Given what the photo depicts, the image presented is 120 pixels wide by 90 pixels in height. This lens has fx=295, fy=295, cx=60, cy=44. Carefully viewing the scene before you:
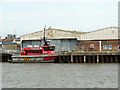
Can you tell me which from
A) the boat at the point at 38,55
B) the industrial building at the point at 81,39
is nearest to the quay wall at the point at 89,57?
the boat at the point at 38,55

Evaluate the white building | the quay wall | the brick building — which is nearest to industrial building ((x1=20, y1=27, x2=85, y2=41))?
the brick building

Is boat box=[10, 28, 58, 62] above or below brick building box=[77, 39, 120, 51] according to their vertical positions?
below

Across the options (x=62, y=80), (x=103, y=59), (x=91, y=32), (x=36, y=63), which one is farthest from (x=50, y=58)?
(x=62, y=80)

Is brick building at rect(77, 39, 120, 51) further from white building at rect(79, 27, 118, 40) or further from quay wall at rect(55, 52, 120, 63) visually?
quay wall at rect(55, 52, 120, 63)

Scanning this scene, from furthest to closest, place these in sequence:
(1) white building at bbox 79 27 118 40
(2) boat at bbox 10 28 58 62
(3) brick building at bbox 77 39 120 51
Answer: (1) white building at bbox 79 27 118 40, (3) brick building at bbox 77 39 120 51, (2) boat at bbox 10 28 58 62

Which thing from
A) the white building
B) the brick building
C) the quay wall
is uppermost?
the white building

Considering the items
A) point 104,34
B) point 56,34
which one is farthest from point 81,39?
point 56,34

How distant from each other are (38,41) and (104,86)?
153 ft

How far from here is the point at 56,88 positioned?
99.6 feet

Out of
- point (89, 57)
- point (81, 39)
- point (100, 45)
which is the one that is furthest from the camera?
point (81, 39)

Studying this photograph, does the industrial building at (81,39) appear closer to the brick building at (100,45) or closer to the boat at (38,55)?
the brick building at (100,45)

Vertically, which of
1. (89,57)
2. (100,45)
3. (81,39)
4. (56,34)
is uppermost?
(56,34)

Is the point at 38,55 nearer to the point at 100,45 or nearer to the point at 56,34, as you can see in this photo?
the point at 56,34

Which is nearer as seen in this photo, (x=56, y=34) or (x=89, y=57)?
(x=89, y=57)
